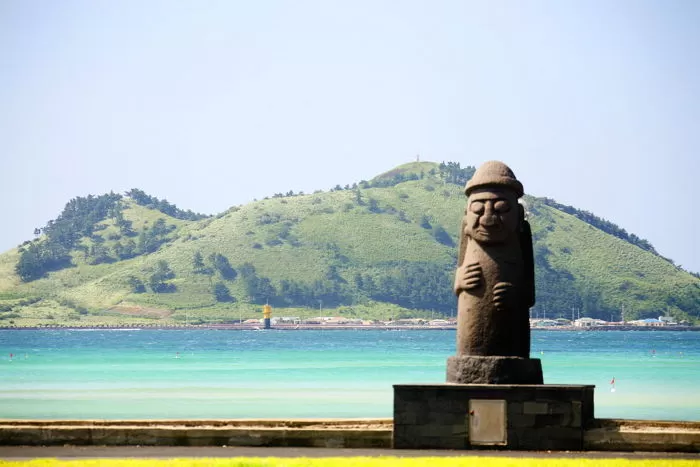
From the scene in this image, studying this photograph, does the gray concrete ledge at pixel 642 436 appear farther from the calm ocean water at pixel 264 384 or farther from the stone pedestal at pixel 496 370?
the calm ocean water at pixel 264 384

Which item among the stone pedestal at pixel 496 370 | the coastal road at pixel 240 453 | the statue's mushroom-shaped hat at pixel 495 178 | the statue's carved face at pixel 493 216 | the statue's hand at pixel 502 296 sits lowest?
the coastal road at pixel 240 453

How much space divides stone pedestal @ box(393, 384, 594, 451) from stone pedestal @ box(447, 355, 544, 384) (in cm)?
50

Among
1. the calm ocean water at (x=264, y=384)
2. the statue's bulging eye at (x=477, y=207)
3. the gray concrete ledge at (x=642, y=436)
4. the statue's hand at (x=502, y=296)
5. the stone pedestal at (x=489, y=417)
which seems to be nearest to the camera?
the gray concrete ledge at (x=642, y=436)

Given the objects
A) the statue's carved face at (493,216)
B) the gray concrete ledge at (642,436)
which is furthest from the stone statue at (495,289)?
the gray concrete ledge at (642,436)

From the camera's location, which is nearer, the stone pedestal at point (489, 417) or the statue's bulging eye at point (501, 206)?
the stone pedestal at point (489, 417)

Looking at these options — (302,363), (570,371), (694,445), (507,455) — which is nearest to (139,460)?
(507,455)

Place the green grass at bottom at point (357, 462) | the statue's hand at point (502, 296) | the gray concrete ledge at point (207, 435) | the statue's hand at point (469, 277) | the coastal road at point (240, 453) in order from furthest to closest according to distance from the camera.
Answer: the statue's hand at point (469, 277) → the statue's hand at point (502, 296) → the gray concrete ledge at point (207, 435) → the coastal road at point (240, 453) → the green grass at bottom at point (357, 462)

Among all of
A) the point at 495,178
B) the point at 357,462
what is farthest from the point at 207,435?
the point at 495,178

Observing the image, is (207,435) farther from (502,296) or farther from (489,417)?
(502,296)

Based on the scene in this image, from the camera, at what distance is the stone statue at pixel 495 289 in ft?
67.7

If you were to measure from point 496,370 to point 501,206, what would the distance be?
2.68 m

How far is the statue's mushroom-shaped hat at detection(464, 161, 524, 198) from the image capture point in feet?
69.5

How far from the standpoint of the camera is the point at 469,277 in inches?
828

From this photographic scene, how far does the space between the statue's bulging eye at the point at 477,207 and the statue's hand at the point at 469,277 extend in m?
0.87
